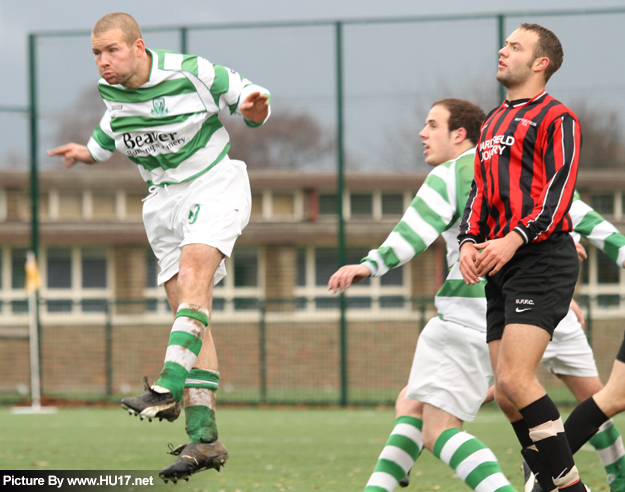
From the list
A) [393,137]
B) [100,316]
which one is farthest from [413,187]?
[100,316]

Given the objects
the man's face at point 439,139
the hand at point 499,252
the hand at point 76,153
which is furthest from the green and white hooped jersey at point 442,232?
the hand at point 76,153

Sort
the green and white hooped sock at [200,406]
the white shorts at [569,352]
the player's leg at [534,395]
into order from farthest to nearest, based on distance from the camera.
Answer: the white shorts at [569,352]
the green and white hooped sock at [200,406]
the player's leg at [534,395]

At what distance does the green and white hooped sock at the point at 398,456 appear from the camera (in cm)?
378

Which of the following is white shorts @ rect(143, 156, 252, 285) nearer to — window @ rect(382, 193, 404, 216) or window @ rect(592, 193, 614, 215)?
window @ rect(382, 193, 404, 216)

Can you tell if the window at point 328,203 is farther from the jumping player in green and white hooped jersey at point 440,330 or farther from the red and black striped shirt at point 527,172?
the red and black striped shirt at point 527,172

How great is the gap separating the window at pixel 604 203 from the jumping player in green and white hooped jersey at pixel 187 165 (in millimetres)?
8589

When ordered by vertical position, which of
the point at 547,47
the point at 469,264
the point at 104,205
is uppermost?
the point at 547,47

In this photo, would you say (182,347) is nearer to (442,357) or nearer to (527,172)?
(442,357)

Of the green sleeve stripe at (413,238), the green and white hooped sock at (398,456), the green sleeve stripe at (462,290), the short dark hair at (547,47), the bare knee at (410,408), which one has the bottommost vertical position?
the green and white hooped sock at (398,456)

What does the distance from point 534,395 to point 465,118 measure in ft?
4.66

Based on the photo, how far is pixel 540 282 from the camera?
10.9 feet

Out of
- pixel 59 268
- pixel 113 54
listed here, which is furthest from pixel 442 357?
pixel 59 268

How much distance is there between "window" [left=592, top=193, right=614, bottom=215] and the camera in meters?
11.7

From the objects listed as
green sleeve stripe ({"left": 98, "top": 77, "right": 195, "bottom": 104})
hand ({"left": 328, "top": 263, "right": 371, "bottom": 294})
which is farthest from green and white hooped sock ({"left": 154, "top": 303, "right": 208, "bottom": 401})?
green sleeve stripe ({"left": 98, "top": 77, "right": 195, "bottom": 104})
